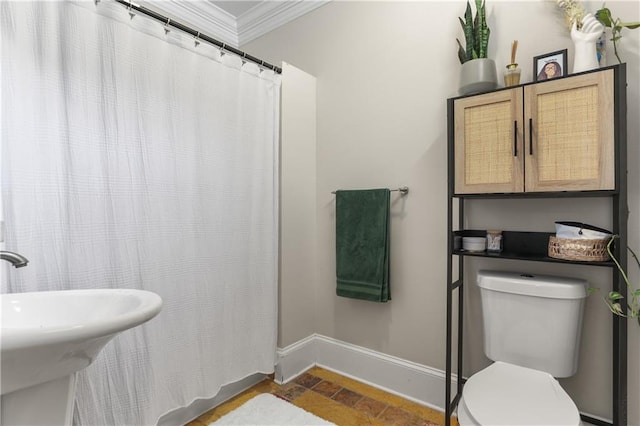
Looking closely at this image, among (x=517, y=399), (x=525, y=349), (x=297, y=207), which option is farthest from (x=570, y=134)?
(x=297, y=207)

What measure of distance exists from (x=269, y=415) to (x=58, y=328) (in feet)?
4.38

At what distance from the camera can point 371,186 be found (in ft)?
6.93

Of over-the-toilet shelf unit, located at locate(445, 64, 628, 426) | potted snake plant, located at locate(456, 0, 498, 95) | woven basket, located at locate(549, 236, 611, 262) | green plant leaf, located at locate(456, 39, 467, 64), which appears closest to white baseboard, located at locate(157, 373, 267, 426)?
over-the-toilet shelf unit, located at locate(445, 64, 628, 426)

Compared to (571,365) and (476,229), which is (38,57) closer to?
(476,229)

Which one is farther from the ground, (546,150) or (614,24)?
(614,24)

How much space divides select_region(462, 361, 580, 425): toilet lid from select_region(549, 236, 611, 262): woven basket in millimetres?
499

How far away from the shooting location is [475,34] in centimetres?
163

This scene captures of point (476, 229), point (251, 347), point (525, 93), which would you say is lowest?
point (251, 347)

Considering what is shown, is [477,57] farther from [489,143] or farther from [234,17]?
[234,17]

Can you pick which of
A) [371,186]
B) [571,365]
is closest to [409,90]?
[371,186]

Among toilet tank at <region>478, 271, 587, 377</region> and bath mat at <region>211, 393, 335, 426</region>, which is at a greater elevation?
toilet tank at <region>478, 271, 587, 377</region>

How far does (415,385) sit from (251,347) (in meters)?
0.99

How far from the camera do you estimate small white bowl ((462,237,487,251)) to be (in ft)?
5.20

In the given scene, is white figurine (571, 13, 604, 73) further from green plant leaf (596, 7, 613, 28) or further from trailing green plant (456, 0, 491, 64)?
trailing green plant (456, 0, 491, 64)
